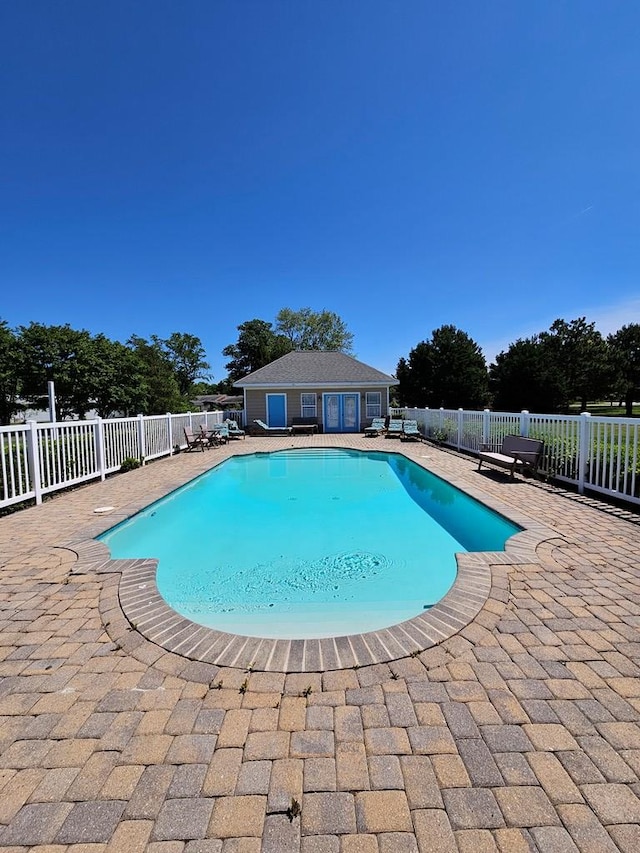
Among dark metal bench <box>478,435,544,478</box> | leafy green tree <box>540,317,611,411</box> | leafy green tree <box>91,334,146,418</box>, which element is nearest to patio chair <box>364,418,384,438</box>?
dark metal bench <box>478,435,544,478</box>

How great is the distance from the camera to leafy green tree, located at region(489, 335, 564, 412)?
2655 cm

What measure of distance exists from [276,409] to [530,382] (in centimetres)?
1895

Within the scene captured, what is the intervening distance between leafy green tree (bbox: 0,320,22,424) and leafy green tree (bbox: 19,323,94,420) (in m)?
0.25

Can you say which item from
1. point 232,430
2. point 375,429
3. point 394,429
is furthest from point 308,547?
point 232,430

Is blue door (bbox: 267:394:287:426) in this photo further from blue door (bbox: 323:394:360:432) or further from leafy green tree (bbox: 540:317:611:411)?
leafy green tree (bbox: 540:317:611:411)

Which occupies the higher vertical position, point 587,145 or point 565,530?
point 587,145

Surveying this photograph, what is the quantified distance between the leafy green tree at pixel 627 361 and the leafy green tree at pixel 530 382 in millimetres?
13710

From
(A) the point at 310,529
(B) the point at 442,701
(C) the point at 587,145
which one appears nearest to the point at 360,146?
(C) the point at 587,145

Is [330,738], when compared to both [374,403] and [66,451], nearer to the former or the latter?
[66,451]

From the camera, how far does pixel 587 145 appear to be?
9641mm

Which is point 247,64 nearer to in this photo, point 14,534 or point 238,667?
point 14,534

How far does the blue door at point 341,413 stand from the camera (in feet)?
65.1

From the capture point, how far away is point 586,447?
20.6 feet

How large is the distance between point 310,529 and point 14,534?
389cm
